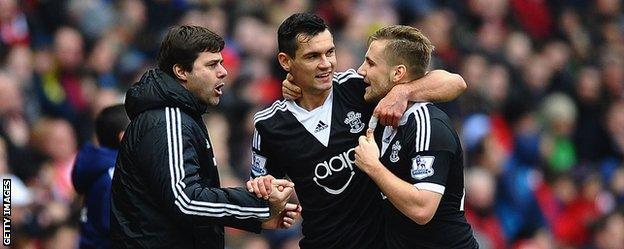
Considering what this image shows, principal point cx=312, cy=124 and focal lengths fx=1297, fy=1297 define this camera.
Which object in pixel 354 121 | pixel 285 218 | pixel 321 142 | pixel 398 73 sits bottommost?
pixel 285 218

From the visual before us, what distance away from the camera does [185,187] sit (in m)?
6.04

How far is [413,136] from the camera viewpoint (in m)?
6.38

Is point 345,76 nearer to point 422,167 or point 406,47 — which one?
point 406,47

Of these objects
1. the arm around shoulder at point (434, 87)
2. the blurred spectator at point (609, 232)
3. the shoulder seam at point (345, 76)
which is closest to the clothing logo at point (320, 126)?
the shoulder seam at point (345, 76)

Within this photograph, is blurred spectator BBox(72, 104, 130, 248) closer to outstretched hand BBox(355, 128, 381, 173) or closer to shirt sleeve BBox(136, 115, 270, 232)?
shirt sleeve BBox(136, 115, 270, 232)

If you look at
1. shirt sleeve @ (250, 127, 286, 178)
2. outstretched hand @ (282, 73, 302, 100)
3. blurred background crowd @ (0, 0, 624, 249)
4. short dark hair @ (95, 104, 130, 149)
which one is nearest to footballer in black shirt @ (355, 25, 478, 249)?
outstretched hand @ (282, 73, 302, 100)

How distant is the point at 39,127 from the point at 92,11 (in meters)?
2.03

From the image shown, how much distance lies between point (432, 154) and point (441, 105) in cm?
629

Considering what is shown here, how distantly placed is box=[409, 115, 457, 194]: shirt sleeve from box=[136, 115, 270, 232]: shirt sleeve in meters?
0.76

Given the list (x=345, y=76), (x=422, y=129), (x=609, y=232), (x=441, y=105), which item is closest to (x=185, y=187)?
(x=422, y=129)

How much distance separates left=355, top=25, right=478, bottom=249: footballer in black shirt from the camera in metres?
6.24

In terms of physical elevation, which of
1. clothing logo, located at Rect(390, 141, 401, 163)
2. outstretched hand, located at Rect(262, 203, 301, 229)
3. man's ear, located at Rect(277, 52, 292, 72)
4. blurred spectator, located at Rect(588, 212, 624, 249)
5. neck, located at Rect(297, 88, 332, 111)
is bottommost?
blurred spectator, located at Rect(588, 212, 624, 249)

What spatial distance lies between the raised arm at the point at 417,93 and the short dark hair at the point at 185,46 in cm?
89

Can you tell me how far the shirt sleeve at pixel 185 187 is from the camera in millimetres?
6051
